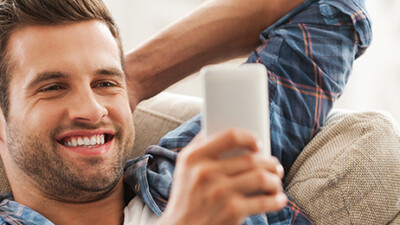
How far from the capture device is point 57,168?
110 centimetres

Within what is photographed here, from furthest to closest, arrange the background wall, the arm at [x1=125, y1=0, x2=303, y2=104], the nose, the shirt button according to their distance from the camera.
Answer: the background wall → the arm at [x1=125, y1=0, x2=303, y2=104] → the shirt button → the nose

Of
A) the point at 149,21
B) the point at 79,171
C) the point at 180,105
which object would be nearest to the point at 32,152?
the point at 79,171

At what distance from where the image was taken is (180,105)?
5.09 feet

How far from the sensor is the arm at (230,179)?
56 centimetres

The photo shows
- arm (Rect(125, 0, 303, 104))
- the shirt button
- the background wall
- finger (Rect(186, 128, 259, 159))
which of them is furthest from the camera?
the background wall

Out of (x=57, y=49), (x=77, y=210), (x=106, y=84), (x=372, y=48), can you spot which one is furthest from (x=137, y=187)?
(x=372, y=48)

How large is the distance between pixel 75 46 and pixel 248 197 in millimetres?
676

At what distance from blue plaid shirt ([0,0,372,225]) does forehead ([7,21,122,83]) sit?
286mm

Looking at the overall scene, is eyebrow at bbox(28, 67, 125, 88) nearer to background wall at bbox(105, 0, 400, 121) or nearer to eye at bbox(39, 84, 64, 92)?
eye at bbox(39, 84, 64, 92)

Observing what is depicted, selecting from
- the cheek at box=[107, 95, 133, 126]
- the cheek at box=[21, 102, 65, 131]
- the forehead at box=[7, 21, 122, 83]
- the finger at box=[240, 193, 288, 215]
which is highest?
the finger at box=[240, 193, 288, 215]

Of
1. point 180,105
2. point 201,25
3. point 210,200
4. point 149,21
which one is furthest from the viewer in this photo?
Result: point 149,21

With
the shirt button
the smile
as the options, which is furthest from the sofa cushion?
the smile

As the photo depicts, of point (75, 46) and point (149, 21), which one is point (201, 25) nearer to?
point (75, 46)

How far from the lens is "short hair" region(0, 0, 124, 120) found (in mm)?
1128
